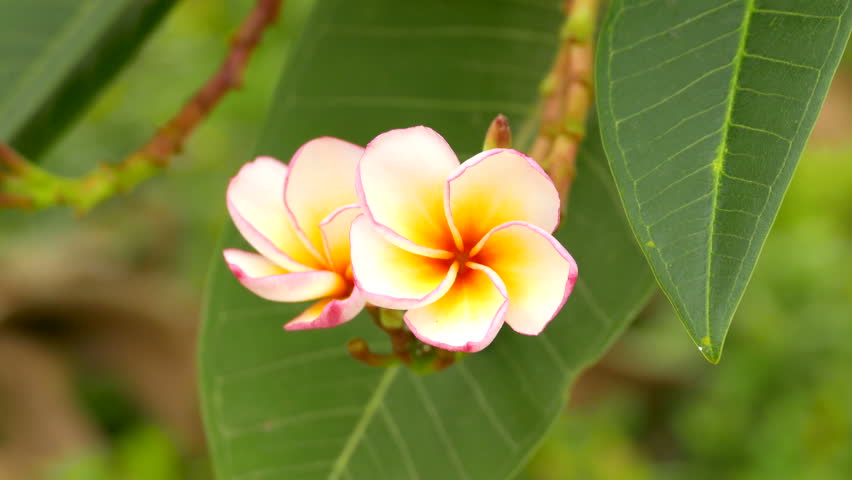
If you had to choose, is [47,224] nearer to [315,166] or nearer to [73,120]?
[73,120]

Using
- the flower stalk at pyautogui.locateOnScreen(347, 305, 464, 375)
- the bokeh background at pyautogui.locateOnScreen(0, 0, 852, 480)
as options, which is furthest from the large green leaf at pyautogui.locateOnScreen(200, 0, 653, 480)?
the bokeh background at pyautogui.locateOnScreen(0, 0, 852, 480)

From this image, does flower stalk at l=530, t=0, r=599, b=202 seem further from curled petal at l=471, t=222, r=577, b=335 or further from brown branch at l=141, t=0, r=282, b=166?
brown branch at l=141, t=0, r=282, b=166

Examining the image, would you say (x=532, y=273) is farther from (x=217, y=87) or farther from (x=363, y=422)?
(x=217, y=87)

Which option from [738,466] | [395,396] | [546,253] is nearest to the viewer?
[546,253]

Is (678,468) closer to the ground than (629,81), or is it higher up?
closer to the ground

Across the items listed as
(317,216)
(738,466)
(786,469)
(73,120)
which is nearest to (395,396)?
(317,216)
